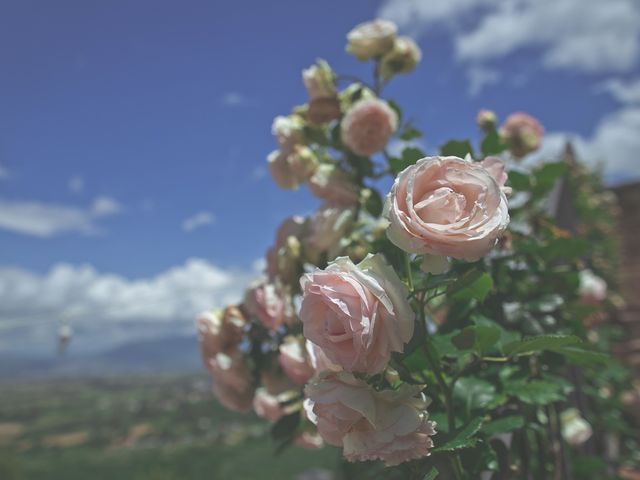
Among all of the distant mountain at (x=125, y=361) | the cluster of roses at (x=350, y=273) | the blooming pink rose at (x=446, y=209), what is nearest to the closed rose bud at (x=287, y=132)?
the cluster of roses at (x=350, y=273)

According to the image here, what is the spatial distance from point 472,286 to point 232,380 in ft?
1.45

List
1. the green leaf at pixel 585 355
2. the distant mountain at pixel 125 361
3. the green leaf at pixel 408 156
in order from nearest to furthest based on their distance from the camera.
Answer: the green leaf at pixel 585 355
the green leaf at pixel 408 156
the distant mountain at pixel 125 361

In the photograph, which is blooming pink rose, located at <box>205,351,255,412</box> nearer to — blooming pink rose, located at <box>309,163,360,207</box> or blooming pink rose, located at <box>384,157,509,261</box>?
blooming pink rose, located at <box>309,163,360,207</box>

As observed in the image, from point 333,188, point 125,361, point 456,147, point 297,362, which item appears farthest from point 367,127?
point 125,361

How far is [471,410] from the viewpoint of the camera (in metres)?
0.57

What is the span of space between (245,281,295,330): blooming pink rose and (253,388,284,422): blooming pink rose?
6.3 inches

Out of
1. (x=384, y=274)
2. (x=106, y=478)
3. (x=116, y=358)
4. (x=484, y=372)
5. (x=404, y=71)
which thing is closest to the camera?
(x=384, y=274)

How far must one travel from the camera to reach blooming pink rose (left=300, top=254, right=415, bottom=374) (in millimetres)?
400

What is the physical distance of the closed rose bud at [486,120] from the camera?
1041 mm

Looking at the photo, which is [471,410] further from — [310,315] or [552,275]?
[552,275]

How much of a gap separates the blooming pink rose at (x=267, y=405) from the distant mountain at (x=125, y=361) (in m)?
147

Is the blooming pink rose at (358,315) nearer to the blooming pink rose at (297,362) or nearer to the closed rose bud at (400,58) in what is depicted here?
the blooming pink rose at (297,362)

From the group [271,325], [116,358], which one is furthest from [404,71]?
[116,358]

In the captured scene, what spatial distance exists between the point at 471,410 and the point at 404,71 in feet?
2.09
